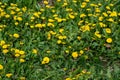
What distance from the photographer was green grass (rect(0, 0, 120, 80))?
4.54m

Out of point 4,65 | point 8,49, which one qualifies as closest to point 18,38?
point 8,49

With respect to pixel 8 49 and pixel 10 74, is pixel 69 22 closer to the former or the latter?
pixel 8 49

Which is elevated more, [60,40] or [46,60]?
[60,40]

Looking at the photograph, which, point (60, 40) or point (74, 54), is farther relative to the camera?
point (60, 40)

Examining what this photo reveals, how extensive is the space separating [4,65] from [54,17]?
1.41m

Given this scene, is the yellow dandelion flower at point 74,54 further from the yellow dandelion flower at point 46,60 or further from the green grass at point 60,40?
the yellow dandelion flower at point 46,60

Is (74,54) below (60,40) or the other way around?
below

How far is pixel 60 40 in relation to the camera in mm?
4992

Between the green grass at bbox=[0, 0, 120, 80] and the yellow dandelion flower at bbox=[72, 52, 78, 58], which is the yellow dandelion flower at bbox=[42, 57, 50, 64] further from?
the yellow dandelion flower at bbox=[72, 52, 78, 58]

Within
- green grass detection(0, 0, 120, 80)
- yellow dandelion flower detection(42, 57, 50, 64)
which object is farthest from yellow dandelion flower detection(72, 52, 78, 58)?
yellow dandelion flower detection(42, 57, 50, 64)

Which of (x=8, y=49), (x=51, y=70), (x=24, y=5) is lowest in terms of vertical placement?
(x=51, y=70)

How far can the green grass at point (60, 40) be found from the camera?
4.54 metres

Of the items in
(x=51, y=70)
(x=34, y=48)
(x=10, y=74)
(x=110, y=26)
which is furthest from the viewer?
(x=110, y=26)

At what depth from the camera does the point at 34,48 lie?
492cm
